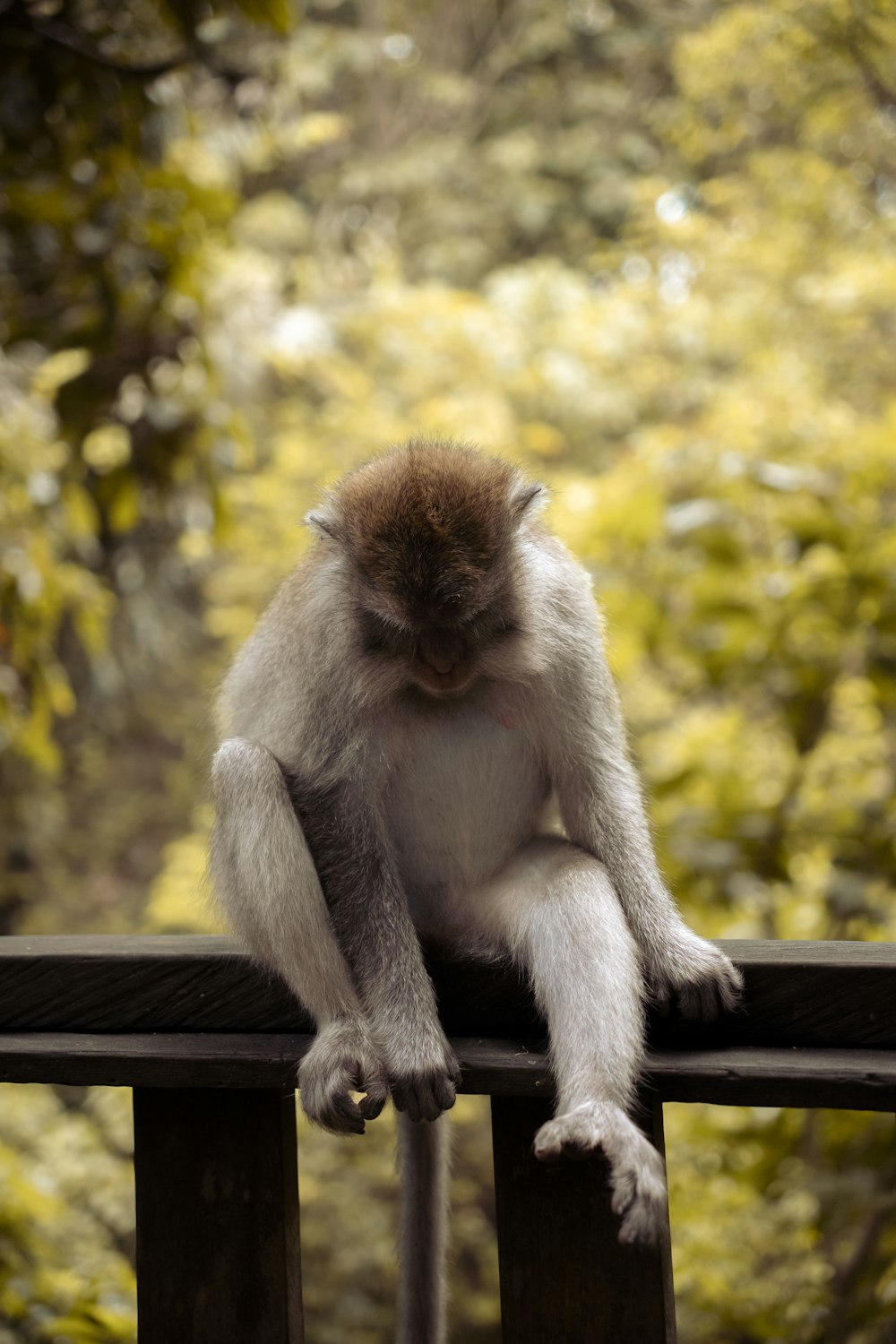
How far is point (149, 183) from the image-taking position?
3.31 m

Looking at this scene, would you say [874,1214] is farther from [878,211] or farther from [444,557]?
[878,211]

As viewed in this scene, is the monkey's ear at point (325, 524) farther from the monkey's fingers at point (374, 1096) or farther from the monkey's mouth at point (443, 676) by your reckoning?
the monkey's fingers at point (374, 1096)

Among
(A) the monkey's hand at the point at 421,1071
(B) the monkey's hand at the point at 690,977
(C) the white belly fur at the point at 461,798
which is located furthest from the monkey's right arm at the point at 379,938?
(B) the monkey's hand at the point at 690,977

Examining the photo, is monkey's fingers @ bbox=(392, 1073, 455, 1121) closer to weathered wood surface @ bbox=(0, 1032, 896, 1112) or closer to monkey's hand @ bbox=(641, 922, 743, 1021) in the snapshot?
weathered wood surface @ bbox=(0, 1032, 896, 1112)

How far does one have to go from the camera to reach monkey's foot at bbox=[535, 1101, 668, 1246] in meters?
1.48

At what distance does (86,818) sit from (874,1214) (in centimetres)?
1099

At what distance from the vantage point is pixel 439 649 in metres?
2.06

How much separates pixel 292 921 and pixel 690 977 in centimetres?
62

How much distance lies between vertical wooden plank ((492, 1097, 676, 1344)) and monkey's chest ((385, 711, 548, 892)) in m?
0.65

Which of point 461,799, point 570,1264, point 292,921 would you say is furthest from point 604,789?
point 570,1264

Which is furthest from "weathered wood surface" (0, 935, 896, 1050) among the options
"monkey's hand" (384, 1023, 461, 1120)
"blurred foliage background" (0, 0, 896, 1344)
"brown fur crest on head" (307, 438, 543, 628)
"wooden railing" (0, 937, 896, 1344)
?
"blurred foliage background" (0, 0, 896, 1344)

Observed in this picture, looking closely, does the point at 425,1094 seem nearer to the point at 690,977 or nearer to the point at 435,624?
the point at 690,977

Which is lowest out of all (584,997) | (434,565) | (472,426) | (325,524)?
(584,997)

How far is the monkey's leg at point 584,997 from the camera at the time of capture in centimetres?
152
